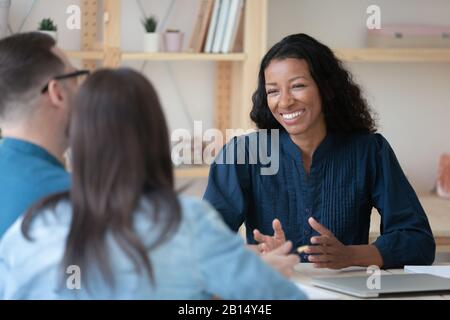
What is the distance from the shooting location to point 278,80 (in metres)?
2.75

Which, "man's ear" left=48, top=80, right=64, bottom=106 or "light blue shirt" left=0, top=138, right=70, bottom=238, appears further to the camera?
"man's ear" left=48, top=80, right=64, bottom=106

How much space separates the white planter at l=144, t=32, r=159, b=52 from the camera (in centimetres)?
362

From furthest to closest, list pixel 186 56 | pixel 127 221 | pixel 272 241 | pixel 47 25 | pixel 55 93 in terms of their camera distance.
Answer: pixel 186 56 < pixel 47 25 < pixel 272 241 < pixel 55 93 < pixel 127 221

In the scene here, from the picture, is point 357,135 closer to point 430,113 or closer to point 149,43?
point 149,43

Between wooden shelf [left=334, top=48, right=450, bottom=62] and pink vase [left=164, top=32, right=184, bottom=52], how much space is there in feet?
2.15

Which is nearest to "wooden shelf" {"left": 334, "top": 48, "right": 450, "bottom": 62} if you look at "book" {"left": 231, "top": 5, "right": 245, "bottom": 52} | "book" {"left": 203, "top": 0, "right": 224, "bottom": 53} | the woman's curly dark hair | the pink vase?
"book" {"left": 231, "top": 5, "right": 245, "bottom": 52}

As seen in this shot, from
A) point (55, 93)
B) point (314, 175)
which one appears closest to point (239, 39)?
point (314, 175)

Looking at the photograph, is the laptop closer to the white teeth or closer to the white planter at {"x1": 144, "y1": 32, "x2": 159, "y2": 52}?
the white teeth

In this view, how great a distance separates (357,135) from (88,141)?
150 centimetres

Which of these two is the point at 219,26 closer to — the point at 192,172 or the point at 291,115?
the point at 192,172

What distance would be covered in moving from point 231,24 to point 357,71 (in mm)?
724

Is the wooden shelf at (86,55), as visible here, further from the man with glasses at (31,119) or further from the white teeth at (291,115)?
the man with glasses at (31,119)

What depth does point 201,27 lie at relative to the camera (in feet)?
12.1

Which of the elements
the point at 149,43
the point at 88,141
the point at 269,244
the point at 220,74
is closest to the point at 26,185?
the point at 88,141
